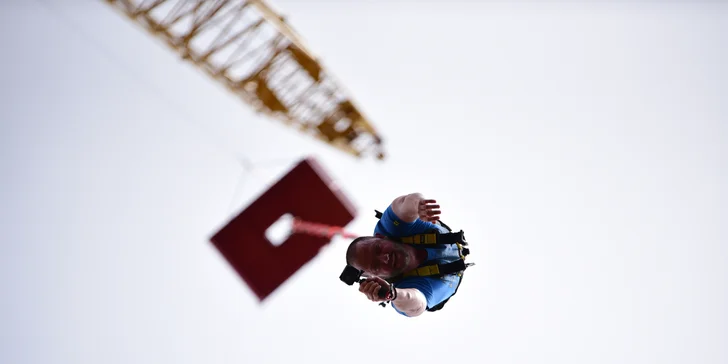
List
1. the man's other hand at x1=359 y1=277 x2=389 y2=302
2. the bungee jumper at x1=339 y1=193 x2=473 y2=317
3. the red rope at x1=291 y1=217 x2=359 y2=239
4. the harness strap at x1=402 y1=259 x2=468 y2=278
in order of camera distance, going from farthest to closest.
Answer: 1. the red rope at x1=291 y1=217 x2=359 y2=239
2. the harness strap at x1=402 y1=259 x2=468 y2=278
3. the bungee jumper at x1=339 y1=193 x2=473 y2=317
4. the man's other hand at x1=359 y1=277 x2=389 y2=302

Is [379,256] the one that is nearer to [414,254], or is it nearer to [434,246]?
[414,254]

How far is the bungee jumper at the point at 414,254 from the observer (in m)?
4.09

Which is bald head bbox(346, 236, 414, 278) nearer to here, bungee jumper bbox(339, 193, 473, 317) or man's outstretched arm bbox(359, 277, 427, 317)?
bungee jumper bbox(339, 193, 473, 317)

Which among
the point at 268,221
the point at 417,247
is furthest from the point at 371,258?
the point at 268,221

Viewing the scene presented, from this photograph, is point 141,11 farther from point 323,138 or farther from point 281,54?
point 323,138

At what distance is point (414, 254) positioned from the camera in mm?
4316

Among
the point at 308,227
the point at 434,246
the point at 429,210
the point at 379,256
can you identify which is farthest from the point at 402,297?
the point at 308,227

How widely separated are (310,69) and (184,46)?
9.54ft

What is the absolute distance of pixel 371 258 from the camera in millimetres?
4094

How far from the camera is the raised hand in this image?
3.82 m

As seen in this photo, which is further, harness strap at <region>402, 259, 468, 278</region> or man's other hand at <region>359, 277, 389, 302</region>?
harness strap at <region>402, 259, 468, 278</region>

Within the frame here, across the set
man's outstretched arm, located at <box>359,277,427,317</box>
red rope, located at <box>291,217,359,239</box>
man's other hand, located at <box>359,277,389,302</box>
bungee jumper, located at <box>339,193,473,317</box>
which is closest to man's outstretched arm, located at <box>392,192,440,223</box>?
bungee jumper, located at <box>339,193,473,317</box>

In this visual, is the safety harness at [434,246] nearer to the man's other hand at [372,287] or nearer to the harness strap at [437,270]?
the harness strap at [437,270]

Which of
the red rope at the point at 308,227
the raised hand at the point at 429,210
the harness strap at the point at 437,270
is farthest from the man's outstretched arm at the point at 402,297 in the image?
the red rope at the point at 308,227
